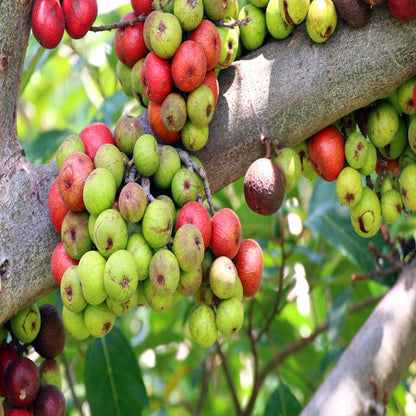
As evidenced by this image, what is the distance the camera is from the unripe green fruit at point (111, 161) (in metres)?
1.32

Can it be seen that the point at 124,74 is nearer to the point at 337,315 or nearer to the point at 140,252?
the point at 140,252

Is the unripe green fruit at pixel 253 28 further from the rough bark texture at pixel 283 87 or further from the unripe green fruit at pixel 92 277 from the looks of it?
the unripe green fruit at pixel 92 277

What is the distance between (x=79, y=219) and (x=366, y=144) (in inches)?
30.8

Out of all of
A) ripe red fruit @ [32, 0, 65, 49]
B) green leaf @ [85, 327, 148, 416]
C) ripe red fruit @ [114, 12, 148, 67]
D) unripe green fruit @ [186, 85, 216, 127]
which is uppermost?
ripe red fruit @ [32, 0, 65, 49]

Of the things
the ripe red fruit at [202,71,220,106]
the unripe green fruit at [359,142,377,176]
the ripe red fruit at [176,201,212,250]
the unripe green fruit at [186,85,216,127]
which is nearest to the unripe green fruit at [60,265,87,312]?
the ripe red fruit at [176,201,212,250]

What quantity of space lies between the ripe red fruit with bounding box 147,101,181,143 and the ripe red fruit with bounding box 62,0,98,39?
263 millimetres

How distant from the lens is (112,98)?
2.57 m

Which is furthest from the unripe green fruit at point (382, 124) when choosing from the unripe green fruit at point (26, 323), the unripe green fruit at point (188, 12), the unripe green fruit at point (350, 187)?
the unripe green fruit at point (26, 323)

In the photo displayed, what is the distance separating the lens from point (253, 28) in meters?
1.63

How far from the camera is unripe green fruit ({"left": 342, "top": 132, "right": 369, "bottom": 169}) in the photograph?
1.61 meters

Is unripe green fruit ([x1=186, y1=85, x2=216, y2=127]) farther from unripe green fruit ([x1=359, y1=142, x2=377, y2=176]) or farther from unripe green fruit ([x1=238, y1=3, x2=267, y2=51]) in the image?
unripe green fruit ([x1=359, y1=142, x2=377, y2=176])

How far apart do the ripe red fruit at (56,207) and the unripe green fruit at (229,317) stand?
15.8 inches

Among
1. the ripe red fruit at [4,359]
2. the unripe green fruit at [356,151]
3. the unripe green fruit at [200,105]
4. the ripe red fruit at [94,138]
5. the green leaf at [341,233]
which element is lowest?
the green leaf at [341,233]

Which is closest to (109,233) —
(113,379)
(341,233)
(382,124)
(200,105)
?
(200,105)
